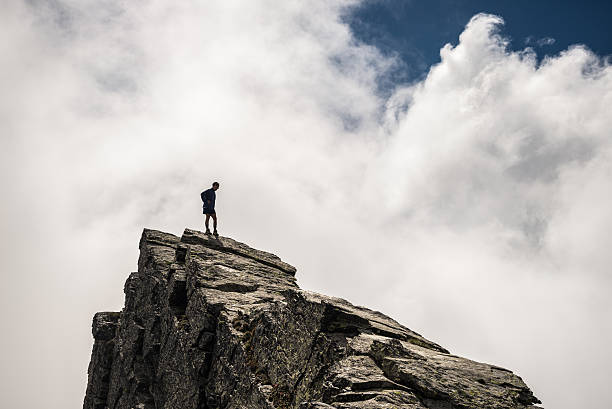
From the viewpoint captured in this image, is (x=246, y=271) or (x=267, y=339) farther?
(x=246, y=271)

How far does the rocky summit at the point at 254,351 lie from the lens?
16578mm

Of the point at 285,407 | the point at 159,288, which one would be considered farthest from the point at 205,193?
the point at 285,407

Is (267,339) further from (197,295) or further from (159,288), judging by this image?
(159,288)

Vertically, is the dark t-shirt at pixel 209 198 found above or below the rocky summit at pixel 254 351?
above

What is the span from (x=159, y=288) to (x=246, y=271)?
6.87 m

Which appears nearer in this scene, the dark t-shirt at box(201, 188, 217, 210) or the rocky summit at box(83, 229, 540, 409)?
the rocky summit at box(83, 229, 540, 409)

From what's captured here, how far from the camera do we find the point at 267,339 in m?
21.4

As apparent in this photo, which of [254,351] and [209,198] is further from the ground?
[209,198]

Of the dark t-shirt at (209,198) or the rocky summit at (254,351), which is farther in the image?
the dark t-shirt at (209,198)

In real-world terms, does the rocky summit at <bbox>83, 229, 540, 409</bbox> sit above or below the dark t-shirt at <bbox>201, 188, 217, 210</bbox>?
below

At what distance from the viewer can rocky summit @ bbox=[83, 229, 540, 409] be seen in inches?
653

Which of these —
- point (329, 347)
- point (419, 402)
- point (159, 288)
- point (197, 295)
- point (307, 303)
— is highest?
point (159, 288)

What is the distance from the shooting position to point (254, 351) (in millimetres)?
22094

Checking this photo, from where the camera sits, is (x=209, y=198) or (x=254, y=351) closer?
(x=254, y=351)
